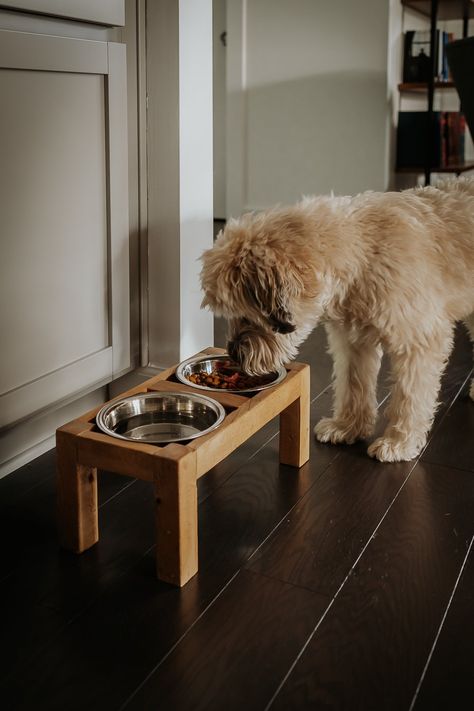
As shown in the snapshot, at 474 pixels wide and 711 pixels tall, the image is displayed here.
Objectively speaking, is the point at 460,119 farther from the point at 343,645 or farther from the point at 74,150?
the point at 343,645

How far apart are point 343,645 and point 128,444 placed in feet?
1.90

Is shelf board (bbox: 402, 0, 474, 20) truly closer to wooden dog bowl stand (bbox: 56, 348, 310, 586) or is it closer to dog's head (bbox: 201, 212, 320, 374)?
dog's head (bbox: 201, 212, 320, 374)

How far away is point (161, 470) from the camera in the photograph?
1.59 m

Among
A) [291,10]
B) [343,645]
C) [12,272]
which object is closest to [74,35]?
[12,272]

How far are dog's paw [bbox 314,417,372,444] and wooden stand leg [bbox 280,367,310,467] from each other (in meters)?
0.17

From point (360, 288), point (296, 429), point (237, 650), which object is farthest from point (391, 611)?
point (360, 288)

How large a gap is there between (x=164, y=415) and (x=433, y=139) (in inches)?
160

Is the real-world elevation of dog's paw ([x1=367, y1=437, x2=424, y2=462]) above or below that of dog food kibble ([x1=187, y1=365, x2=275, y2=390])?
below

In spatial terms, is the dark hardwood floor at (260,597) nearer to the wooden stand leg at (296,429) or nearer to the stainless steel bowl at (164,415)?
the wooden stand leg at (296,429)

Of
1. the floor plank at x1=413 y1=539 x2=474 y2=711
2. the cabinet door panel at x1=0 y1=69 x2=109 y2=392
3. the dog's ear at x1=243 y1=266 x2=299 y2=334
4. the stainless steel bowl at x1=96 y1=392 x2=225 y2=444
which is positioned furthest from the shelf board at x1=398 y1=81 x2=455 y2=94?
the floor plank at x1=413 y1=539 x2=474 y2=711

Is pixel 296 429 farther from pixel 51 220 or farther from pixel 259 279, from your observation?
pixel 51 220

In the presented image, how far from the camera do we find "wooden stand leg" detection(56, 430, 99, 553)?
5.60ft

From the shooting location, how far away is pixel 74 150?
6.84 feet

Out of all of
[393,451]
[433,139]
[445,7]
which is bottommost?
[393,451]
